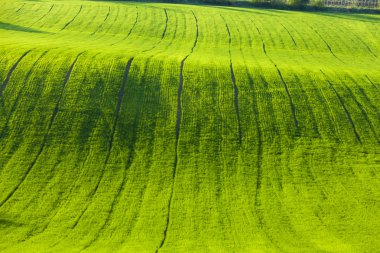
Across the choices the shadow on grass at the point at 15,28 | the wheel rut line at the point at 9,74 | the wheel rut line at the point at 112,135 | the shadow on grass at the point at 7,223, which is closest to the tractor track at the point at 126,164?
the wheel rut line at the point at 112,135

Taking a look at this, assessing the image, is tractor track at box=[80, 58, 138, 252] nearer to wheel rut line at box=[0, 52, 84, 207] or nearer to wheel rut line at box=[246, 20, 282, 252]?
wheel rut line at box=[0, 52, 84, 207]

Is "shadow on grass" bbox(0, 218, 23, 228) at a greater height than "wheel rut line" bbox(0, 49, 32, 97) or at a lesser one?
lesser

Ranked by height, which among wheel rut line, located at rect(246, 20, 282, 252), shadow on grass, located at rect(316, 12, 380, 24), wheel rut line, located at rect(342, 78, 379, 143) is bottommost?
wheel rut line, located at rect(246, 20, 282, 252)

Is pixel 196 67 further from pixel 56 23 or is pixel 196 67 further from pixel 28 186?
pixel 56 23

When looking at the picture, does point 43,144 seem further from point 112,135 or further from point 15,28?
A: point 15,28

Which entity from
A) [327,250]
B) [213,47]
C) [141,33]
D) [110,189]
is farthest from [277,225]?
[141,33]

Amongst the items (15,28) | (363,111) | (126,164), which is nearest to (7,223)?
(126,164)

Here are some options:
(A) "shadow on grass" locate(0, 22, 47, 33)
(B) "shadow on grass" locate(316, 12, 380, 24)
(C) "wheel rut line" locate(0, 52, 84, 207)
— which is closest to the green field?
(C) "wheel rut line" locate(0, 52, 84, 207)

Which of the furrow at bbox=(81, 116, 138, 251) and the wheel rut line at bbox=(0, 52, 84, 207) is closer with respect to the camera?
the furrow at bbox=(81, 116, 138, 251)
